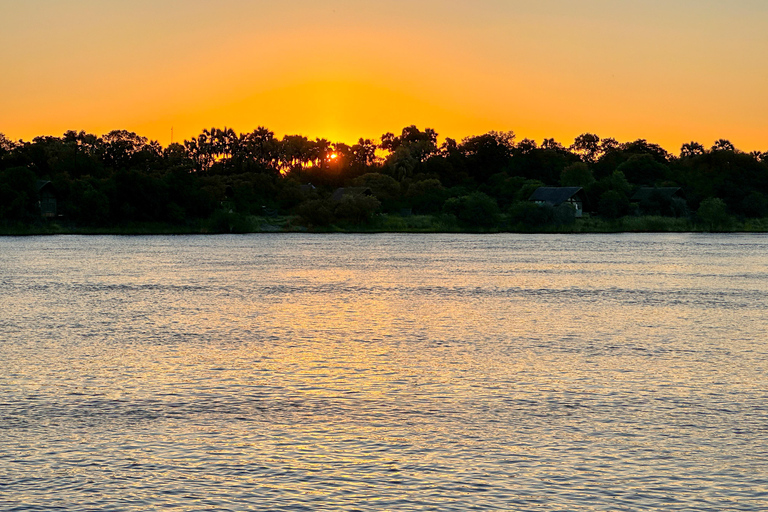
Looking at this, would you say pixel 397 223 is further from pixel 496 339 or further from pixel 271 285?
pixel 496 339

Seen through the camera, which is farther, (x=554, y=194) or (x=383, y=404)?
(x=554, y=194)

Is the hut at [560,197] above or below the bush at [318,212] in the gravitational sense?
above

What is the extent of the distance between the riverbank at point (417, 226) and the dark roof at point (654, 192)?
4049 millimetres

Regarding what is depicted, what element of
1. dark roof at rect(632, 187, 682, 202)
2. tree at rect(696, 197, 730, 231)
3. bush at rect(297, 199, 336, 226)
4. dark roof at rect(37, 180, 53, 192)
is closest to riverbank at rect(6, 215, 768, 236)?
tree at rect(696, 197, 730, 231)

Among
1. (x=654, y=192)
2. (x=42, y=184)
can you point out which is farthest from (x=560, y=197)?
(x=42, y=184)

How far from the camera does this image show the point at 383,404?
18828 millimetres

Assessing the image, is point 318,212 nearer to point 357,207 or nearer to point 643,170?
point 357,207

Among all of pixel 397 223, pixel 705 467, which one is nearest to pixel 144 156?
pixel 397 223

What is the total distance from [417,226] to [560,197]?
1106 inches

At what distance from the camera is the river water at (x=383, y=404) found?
13.0m

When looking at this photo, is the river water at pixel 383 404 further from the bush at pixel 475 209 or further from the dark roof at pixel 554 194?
the dark roof at pixel 554 194

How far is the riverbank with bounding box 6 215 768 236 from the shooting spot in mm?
162000

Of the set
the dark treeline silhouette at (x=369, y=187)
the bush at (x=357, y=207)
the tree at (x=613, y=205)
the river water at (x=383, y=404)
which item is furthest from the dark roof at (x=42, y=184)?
the river water at (x=383, y=404)

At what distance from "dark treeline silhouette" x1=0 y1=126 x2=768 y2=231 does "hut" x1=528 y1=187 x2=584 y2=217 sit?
2394mm
